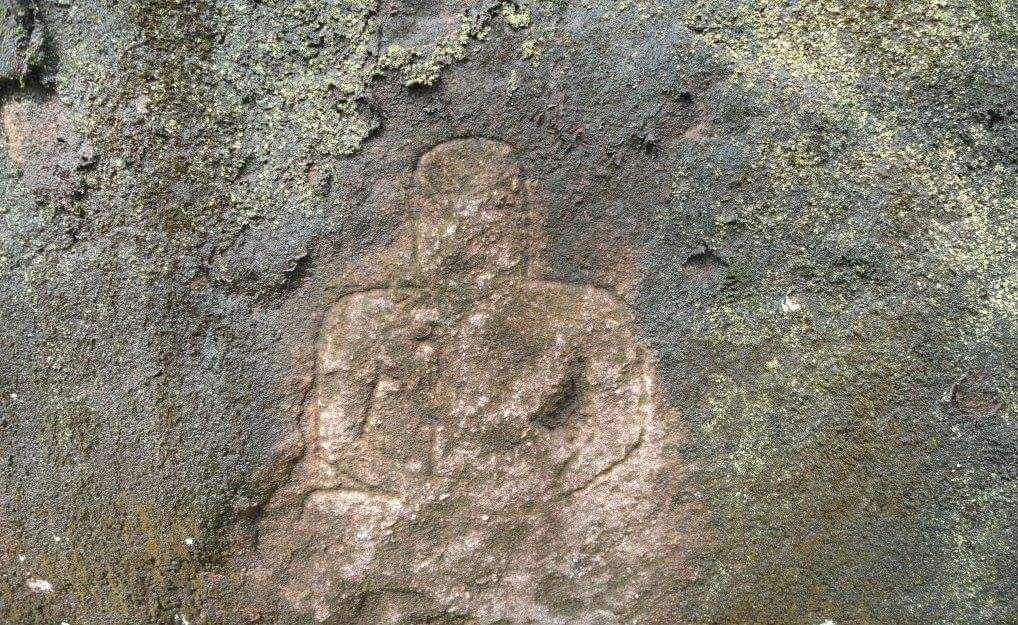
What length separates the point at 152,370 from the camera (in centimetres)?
123

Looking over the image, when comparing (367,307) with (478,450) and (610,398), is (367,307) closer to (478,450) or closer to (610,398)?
(478,450)

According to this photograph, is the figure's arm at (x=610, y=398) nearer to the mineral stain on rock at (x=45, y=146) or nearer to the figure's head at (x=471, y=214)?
the figure's head at (x=471, y=214)

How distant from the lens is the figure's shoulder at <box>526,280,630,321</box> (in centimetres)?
119

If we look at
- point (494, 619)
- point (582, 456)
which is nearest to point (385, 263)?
point (582, 456)

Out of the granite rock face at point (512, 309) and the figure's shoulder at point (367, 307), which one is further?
→ the figure's shoulder at point (367, 307)

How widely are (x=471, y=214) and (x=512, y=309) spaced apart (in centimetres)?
16

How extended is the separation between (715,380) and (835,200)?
0.31 metres

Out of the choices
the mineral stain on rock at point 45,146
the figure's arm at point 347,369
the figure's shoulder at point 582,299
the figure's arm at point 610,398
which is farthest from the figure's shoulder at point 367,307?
the mineral stain on rock at point 45,146

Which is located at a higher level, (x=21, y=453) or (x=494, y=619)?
(x=21, y=453)

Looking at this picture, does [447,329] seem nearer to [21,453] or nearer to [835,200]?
[835,200]

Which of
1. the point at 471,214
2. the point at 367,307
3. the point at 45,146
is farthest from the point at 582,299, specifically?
the point at 45,146

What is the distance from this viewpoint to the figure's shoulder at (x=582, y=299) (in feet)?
3.91

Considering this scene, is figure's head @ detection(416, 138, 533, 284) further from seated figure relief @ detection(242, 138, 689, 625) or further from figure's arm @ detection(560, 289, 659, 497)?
figure's arm @ detection(560, 289, 659, 497)

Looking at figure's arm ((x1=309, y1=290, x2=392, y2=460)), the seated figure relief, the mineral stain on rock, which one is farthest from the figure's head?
the mineral stain on rock
